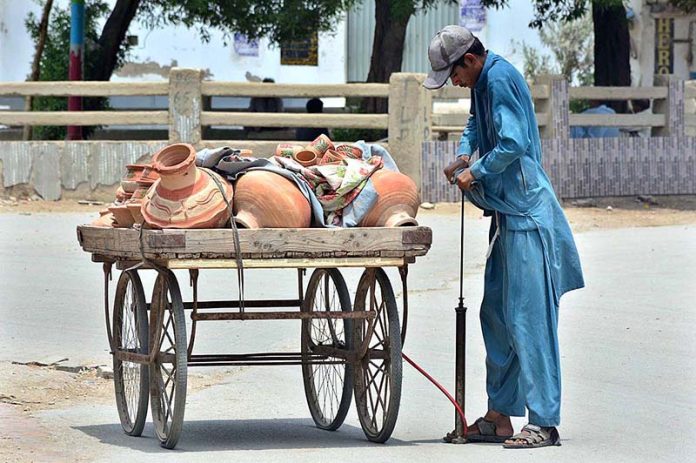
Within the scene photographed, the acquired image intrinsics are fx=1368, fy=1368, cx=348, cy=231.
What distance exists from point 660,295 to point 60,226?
681cm

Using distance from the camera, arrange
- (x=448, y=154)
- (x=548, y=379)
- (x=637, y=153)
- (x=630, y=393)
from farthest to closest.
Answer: (x=637, y=153)
(x=448, y=154)
(x=630, y=393)
(x=548, y=379)

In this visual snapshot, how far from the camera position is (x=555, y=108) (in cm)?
1727

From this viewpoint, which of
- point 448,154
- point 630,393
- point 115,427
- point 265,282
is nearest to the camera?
point 115,427

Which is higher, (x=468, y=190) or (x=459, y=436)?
(x=468, y=190)

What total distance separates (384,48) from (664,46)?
10.6 meters

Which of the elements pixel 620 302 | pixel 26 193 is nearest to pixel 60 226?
pixel 26 193

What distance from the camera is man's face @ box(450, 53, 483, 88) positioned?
238 inches

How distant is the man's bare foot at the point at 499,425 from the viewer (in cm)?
625

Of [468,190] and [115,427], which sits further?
[115,427]

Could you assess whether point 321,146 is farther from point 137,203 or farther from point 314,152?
point 137,203

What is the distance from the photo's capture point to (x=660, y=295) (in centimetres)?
1095

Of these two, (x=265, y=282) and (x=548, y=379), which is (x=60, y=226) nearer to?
(x=265, y=282)

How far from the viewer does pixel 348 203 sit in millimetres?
6090

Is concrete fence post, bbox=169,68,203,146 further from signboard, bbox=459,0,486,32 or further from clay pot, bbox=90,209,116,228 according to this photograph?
signboard, bbox=459,0,486,32
